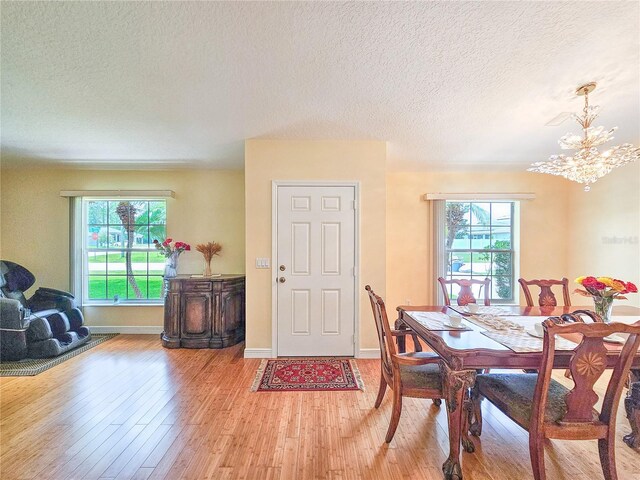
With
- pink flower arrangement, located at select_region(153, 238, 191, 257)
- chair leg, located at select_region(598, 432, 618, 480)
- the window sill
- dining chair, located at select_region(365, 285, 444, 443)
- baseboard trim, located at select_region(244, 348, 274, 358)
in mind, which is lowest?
baseboard trim, located at select_region(244, 348, 274, 358)

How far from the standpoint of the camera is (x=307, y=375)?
2.95 meters

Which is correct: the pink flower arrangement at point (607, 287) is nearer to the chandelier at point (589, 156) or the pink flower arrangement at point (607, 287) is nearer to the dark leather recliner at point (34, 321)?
the chandelier at point (589, 156)

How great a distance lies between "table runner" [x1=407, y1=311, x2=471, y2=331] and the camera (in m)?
2.04

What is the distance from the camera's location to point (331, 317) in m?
3.43

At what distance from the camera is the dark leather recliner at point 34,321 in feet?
10.7

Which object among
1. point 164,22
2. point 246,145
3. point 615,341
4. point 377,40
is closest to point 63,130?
point 246,145

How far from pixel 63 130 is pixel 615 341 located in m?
5.01

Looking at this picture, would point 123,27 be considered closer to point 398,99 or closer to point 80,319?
point 398,99

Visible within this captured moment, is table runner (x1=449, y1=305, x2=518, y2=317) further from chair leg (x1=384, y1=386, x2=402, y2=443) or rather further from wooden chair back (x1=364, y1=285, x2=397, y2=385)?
chair leg (x1=384, y1=386, x2=402, y2=443)

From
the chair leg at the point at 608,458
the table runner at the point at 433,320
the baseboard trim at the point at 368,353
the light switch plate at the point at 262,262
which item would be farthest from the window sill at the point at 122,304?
the chair leg at the point at 608,458

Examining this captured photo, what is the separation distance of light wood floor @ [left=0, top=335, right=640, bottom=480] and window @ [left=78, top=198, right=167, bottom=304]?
1.82 meters

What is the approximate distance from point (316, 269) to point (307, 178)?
1075 millimetres

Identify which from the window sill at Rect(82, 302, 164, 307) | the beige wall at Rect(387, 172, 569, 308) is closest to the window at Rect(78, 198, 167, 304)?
the window sill at Rect(82, 302, 164, 307)

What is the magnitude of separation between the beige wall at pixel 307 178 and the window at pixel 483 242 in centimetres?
194
